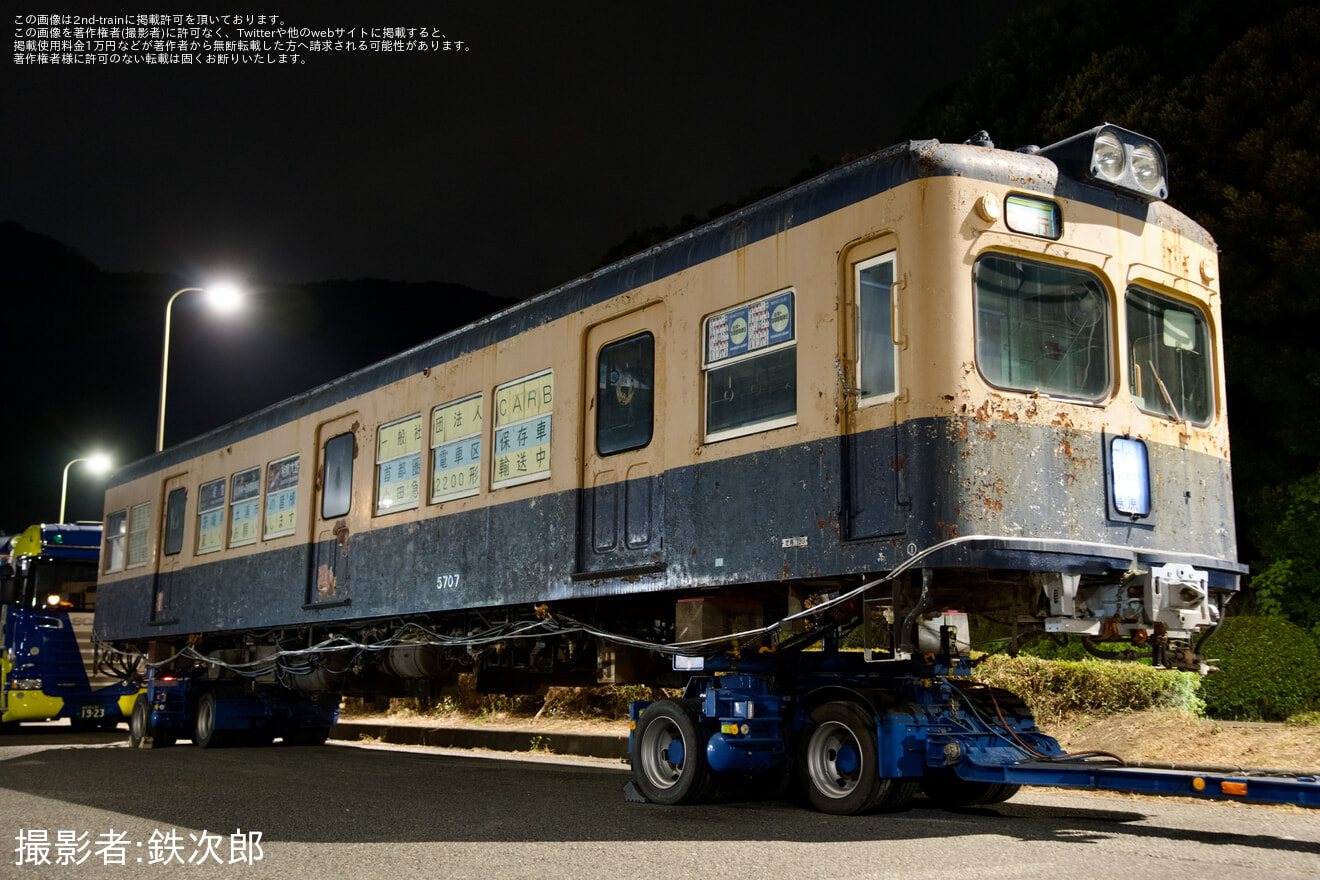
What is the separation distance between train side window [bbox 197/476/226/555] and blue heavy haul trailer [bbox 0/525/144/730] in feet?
12.6

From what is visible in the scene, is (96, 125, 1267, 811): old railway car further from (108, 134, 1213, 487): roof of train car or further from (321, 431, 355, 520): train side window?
(321, 431, 355, 520): train side window

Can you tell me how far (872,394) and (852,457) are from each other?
0.37m

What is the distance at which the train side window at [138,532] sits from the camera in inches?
678

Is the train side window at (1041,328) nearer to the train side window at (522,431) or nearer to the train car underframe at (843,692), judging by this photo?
the train car underframe at (843,692)

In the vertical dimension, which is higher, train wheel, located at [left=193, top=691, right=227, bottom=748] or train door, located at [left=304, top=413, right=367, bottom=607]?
train door, located at [left=304, top=413, right=367, bottom=607]

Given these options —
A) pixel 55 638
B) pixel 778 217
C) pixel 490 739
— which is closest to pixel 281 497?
pixel 490 739

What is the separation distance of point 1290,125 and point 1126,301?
883 centimetres

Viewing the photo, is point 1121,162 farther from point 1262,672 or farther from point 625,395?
point 1262,672

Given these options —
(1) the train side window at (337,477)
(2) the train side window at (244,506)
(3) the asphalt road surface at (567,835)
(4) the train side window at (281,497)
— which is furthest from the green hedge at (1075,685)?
(2) the train side window at (244,506)

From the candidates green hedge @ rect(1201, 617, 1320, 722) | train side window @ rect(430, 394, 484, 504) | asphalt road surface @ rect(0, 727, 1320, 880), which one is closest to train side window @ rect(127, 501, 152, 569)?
asphalt road surface @ rect(0, 727, 1320, 880)

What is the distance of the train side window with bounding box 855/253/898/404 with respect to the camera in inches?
280

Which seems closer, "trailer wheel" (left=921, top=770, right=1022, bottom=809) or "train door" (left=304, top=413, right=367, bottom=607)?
"trailer wheel" (left=921, top=770, right=1022, bottom=809)

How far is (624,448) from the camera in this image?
29.3 feet

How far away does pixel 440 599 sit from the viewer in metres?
10.8
